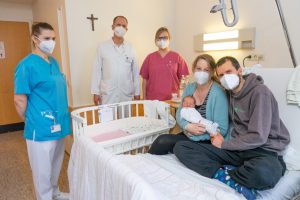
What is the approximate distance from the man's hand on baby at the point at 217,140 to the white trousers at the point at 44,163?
110 centimetres

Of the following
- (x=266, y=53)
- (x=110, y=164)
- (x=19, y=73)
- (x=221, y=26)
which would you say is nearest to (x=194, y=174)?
(x=110, y=164)

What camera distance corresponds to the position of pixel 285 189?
1.16m

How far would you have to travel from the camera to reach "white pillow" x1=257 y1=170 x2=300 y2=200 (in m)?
1.11

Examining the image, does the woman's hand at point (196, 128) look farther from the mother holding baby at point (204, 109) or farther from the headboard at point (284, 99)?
the headboard at point (284, 99)

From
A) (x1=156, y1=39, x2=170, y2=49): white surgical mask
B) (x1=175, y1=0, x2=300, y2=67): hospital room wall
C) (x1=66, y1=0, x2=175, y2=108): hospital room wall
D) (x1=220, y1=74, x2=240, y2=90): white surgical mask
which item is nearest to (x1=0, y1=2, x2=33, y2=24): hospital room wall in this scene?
(x1=66, y1=0, x2=175, y2=108): hospital room wall

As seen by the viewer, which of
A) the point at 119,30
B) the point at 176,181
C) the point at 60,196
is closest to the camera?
the point at 176,181

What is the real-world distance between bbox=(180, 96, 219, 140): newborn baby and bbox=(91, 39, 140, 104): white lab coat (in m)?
0.89

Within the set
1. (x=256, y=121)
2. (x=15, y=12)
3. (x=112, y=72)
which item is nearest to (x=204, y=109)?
(x=256, y=121)

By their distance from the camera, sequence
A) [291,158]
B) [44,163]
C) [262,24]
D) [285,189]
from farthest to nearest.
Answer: [262,24]
[44,163]
[291,158]
[285,189]

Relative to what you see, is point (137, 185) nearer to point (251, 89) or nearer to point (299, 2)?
point (251, 89)

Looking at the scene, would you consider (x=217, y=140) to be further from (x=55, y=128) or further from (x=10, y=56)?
(x=10, y=56)

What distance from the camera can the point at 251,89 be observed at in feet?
4.41

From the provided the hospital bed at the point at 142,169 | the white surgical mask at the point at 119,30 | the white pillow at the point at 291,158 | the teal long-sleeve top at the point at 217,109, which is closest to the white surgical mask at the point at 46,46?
the hospital bed at the point at 142,169

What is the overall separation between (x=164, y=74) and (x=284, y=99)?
1.12 meters
